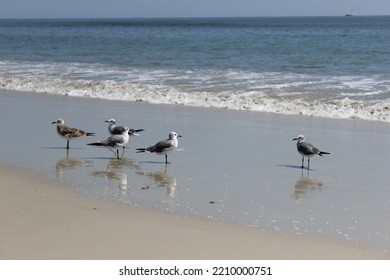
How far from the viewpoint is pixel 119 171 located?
9844 millimetres

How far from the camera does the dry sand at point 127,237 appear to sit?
6191mm

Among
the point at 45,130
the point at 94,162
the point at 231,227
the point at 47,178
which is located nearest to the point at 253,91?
the point at 45,130

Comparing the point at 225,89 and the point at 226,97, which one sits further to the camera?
the point at 225,89

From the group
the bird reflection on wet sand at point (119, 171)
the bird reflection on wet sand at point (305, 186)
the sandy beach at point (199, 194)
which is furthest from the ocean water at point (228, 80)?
the bird reflection on wet sand at point (119, 171)

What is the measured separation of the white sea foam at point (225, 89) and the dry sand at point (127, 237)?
8.75m

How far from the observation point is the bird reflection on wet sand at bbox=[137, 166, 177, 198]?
870cm

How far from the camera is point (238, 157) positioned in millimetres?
10562

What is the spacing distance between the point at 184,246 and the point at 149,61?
2516 cm

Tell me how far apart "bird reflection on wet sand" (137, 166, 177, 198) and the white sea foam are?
6.76 meters

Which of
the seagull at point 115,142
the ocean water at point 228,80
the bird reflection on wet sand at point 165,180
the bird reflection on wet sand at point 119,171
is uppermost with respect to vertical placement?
the seagull at point 115,142

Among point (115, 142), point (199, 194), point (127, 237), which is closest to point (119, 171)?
point (115, 142)

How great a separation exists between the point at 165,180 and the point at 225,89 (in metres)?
10.5

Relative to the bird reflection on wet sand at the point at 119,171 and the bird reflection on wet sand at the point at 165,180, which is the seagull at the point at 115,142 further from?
the bird reflection on wet sand at the point at 165,180

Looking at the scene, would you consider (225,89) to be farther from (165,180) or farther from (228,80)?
(165,180)
